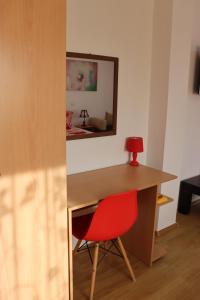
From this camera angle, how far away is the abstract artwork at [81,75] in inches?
82.8

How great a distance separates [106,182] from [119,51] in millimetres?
1190

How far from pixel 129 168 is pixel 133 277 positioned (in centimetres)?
95

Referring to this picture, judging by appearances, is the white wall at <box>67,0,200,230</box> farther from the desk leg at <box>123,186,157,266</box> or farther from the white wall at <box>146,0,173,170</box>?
the desk leg at <box>123,186,157,266</box>

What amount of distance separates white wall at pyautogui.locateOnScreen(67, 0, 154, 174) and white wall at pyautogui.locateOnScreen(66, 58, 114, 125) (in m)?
0.12

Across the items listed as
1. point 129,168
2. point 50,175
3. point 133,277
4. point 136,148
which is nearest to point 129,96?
point 136,148

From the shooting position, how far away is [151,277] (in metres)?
2.23

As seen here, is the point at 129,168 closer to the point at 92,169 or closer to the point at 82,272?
the point at 92,169

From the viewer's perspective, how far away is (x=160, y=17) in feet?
8.10

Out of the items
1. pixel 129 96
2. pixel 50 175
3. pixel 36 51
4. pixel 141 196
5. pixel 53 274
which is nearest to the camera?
pixel 36 51

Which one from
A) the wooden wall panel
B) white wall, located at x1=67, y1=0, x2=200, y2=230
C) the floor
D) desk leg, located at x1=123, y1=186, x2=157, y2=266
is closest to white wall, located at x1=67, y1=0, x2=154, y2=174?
white wall, located at x1=67, y1=0, x2=200, y2=230

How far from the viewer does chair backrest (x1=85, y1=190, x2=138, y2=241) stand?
172 cm

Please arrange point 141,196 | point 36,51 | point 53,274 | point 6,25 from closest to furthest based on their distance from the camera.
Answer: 1. point 6,25
2. point 36,51
3. point 53,274
4. point 141,196

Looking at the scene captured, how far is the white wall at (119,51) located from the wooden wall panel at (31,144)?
30.7 inches

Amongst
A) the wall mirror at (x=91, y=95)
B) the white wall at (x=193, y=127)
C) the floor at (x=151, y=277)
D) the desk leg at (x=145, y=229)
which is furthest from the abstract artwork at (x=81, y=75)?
the floor at (x=151, y=277)
